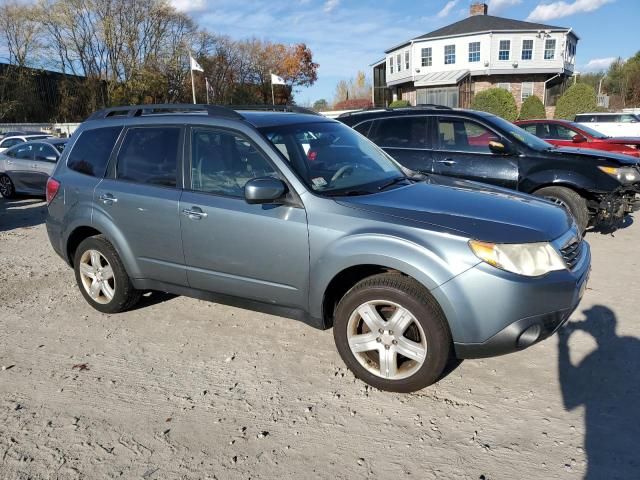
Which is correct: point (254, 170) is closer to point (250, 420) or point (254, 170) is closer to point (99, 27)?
point (250, 420)

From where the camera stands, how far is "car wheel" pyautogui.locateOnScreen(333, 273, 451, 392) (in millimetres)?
3119

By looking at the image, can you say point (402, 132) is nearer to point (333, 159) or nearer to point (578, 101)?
point (333, 159)

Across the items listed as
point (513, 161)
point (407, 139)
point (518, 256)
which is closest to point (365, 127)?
point (407, 139)

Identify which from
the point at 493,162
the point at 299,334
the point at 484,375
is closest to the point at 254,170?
the point at 299,334

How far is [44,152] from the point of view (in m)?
11.3

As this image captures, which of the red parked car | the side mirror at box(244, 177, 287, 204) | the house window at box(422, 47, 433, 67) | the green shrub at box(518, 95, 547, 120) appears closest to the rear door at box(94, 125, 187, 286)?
the side mirror at box(244, 177, 287, 204)

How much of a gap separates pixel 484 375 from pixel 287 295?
1500mm

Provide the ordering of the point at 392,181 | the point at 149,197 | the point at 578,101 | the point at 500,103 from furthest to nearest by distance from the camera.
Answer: the point at 500,103 < the point at 578,101 < the point at 149,197 < the point at 392,181

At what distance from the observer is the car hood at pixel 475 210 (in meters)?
3.11

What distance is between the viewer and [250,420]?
3.12m

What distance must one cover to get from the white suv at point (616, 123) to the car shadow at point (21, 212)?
63.0 feet

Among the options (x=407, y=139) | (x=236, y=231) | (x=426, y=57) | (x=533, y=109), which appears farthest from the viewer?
(x=426, y=57)

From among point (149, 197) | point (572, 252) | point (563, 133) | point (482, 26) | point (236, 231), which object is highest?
point (482, 26)

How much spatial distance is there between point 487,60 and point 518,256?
141ft
